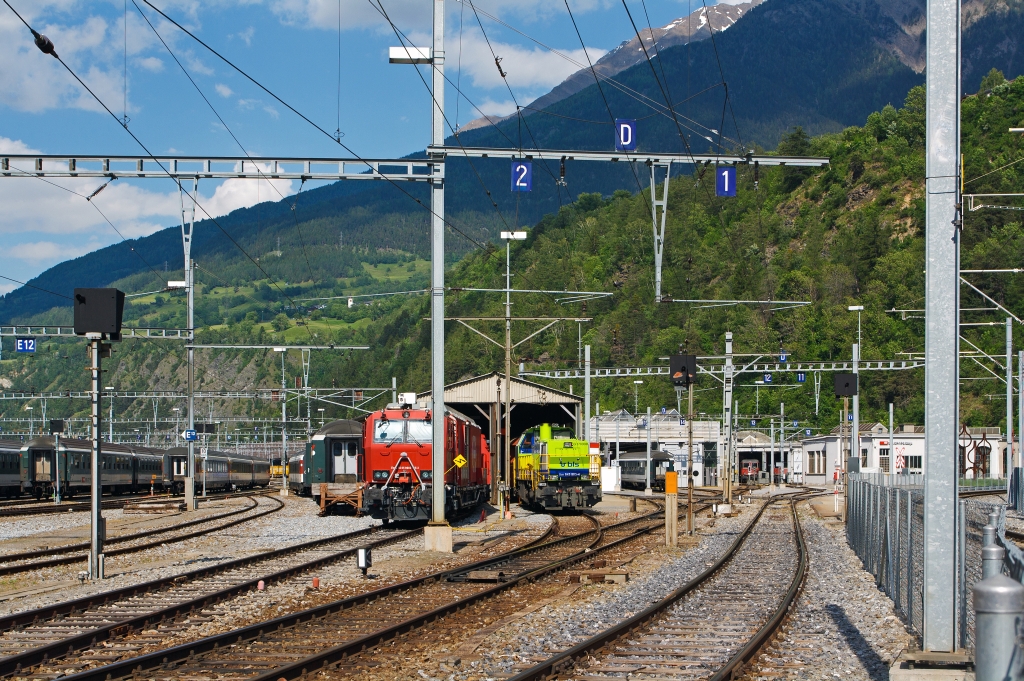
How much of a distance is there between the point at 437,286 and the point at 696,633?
1257 cm

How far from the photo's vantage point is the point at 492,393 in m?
57.8

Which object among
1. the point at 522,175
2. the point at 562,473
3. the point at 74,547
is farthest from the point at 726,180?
the point at 562,473

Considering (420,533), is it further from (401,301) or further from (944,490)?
(401,301)

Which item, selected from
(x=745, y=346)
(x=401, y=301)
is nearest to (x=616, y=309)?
(x=745, y=346)

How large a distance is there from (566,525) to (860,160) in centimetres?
11586

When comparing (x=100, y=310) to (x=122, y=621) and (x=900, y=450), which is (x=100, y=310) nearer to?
(x=122, y=621)

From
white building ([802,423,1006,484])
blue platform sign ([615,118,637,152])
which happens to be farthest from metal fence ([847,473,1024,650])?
white building ([802,423,1006,484])

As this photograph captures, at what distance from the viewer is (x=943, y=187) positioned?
9.35 m

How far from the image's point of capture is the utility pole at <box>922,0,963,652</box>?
930cm

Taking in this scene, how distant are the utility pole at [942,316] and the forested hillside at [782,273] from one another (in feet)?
234

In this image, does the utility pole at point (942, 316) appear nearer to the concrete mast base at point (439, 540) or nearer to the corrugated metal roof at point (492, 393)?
the concrete mast base at point (439, 540)

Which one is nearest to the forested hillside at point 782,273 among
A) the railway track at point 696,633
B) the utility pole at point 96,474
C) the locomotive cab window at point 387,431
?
the locomotive cab window at point 387,431

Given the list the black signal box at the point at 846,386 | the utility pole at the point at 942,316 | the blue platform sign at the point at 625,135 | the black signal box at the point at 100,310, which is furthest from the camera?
the black signal box at the point at 846,386

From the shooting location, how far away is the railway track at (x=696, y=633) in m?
10.5
